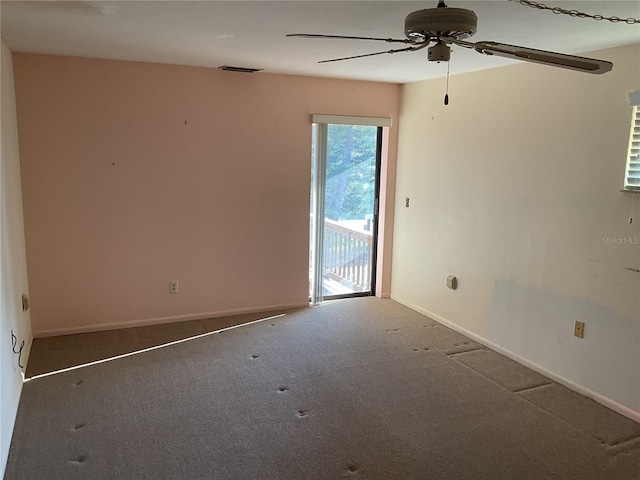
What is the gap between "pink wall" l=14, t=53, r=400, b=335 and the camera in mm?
3785

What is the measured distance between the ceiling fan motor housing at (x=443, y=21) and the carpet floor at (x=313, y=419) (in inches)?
77.4

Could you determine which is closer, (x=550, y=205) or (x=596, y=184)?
(x=596, y=184)

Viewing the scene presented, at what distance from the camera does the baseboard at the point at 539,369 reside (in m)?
3.02

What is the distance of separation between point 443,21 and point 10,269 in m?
2.78

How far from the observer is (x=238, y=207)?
4.45m

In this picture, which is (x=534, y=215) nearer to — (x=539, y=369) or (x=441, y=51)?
(x=539, y=369)

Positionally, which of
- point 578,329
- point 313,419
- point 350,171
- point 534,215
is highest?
point 350,171

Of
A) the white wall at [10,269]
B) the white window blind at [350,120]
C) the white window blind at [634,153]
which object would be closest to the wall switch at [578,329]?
the white window blind at [634,153]

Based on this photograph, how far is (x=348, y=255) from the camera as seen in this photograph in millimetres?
5445

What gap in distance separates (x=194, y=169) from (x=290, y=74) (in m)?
1.19

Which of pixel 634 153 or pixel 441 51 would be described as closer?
pixel 441 51

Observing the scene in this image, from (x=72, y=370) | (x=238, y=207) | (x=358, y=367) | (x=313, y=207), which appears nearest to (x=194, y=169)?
(x=238, y=207)

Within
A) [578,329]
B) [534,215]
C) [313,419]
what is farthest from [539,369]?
[313,419]

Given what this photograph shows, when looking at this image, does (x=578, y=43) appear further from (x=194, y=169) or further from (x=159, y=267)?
(x=159, y=267)
